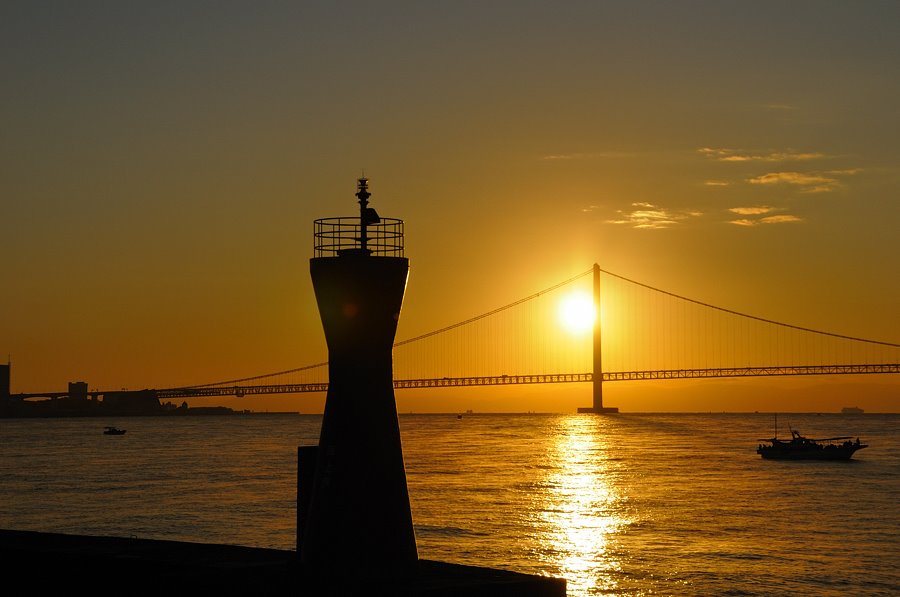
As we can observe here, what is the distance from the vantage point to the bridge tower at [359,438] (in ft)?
40.6

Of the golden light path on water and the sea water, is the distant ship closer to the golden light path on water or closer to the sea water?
the sea water

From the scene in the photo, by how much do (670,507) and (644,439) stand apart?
85.4 metres

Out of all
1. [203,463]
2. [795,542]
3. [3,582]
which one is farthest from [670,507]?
[203,463]

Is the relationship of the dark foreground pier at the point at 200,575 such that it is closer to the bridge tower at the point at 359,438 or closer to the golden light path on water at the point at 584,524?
the bridge tower at the point at 359,438

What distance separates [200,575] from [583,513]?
35842 millimetres

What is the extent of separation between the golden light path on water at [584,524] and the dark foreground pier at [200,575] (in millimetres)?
14547

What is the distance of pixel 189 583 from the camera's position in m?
12.6

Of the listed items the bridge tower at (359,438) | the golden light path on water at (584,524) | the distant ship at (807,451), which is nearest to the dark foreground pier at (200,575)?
the bridge tower at (359,438)

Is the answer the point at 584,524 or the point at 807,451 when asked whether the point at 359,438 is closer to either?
the point at 584,524

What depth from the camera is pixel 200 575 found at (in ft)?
42.9

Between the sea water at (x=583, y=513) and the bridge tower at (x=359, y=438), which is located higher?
the bridge tower at (x=359, y=438)

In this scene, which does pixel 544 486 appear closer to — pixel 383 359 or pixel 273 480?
pixel 273 480

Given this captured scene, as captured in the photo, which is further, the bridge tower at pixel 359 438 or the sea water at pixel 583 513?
the sea water at pixel 583 513

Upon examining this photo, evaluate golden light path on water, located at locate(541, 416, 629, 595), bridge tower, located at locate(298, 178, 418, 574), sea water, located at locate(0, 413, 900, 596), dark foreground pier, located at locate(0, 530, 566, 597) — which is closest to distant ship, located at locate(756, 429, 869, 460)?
sea water, located at locate(0, 413, 900, 596)
